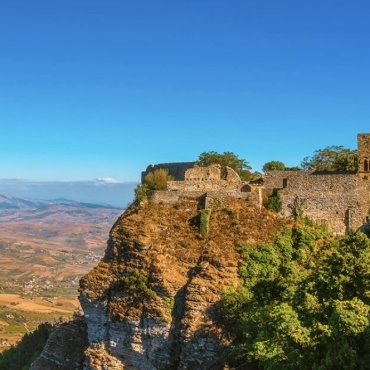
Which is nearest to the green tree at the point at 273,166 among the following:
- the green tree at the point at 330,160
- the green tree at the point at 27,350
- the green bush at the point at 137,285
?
the green tree at the point at 330,160

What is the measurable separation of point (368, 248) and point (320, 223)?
11.7 metres

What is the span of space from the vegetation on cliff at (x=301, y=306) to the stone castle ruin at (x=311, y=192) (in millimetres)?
2533

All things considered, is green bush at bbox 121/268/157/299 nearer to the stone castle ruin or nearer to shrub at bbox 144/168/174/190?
the stone castle ruin

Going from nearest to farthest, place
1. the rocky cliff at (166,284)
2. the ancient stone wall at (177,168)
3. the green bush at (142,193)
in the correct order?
the rocky cliff at (166,284) < the green bush at (142,193) < the ancient stone wall at (177,168)

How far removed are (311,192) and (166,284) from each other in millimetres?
13180

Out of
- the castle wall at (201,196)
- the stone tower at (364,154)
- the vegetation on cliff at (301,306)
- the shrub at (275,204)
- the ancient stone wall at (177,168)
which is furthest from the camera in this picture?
the ancient stone wall at (177,168)

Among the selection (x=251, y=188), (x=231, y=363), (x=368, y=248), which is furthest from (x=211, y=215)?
(x=368, y=248)

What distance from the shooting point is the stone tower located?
40188mm

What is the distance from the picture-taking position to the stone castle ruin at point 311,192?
3888 cm

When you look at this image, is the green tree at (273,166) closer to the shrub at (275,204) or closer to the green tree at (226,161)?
the green tree at (226,161)

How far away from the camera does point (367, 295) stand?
2556 centimetres

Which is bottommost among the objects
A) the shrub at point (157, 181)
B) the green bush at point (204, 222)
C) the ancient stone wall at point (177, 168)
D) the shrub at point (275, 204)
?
the green bush at point (204, 222)

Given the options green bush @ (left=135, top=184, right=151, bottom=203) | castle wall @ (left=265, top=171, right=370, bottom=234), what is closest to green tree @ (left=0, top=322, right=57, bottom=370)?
green bush @ (left=135, top=184, right=151, bottom=203)

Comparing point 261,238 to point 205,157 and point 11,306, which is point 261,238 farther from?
point 11,306
